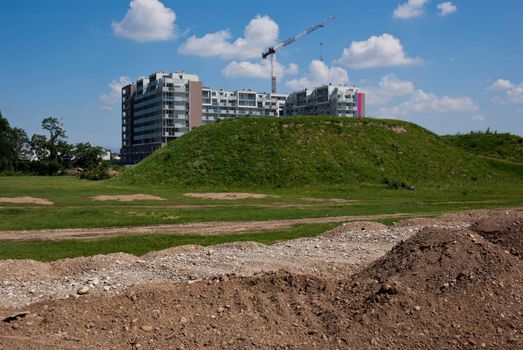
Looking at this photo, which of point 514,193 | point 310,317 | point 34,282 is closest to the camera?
point 310,317

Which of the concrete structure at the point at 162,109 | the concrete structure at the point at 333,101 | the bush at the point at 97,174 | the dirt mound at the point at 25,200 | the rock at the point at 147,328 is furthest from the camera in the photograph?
the concrete structure at the point at 333,101

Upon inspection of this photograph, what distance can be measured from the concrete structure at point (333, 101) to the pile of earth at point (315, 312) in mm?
134591

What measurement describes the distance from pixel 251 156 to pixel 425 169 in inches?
719

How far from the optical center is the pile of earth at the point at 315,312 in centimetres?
779

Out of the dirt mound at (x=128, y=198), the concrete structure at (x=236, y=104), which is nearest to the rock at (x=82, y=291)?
the dirt mound at (x=128, y=198)

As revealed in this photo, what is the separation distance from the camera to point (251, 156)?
5138 centimetres

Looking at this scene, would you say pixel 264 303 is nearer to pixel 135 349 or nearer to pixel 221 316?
pixel 221 316

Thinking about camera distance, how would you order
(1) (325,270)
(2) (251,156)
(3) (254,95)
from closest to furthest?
1. (1) (325,270)
2. (2) (251,156)
3. (3) (254,95)

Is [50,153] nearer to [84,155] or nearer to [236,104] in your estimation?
[84,155]

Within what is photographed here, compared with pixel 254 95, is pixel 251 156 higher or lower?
lower

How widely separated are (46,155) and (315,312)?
8316 cm

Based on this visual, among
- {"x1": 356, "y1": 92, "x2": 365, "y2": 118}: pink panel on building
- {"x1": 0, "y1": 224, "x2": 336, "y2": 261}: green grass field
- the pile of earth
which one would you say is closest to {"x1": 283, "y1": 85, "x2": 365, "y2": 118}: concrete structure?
{"x1": 356, "y1": 92, "x2": 365, "y2": 118}: pink panel on building

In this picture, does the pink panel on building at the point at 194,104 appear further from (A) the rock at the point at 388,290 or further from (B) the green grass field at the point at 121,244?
(A) the rock at the point at 388,290

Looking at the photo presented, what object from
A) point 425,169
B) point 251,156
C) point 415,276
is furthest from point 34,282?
point 425,169
